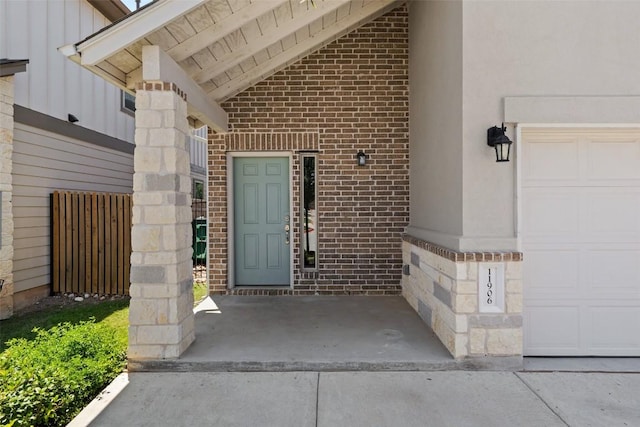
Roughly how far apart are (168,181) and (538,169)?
12.0 ft

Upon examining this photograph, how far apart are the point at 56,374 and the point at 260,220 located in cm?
378

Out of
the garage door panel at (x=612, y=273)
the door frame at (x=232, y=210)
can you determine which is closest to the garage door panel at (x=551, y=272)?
the garage door panel at (x=612, y=273)

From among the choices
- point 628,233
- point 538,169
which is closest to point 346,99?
point 538,169

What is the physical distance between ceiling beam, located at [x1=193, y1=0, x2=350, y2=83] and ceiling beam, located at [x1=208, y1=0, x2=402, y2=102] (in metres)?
0.63

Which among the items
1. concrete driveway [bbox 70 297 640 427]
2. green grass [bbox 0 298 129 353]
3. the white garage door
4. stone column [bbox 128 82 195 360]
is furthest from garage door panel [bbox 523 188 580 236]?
green grass [bbox 0 298 129 353]

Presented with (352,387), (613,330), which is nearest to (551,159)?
(613,330)

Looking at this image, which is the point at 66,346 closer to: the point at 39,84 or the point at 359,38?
the point at 39,84

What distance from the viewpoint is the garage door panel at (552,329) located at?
3881mm

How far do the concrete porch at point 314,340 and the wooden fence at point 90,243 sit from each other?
2363 millimetres

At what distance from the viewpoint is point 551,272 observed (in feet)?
12.8

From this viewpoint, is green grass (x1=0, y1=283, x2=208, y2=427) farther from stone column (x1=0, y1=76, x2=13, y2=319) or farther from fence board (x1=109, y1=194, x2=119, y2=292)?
fence board (x1=109, y1=194, x2=119, y2=292)

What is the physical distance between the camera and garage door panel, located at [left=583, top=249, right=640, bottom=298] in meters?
3.86

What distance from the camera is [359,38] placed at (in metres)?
6.28

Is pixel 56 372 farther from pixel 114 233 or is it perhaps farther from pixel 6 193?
pixel 114 233
